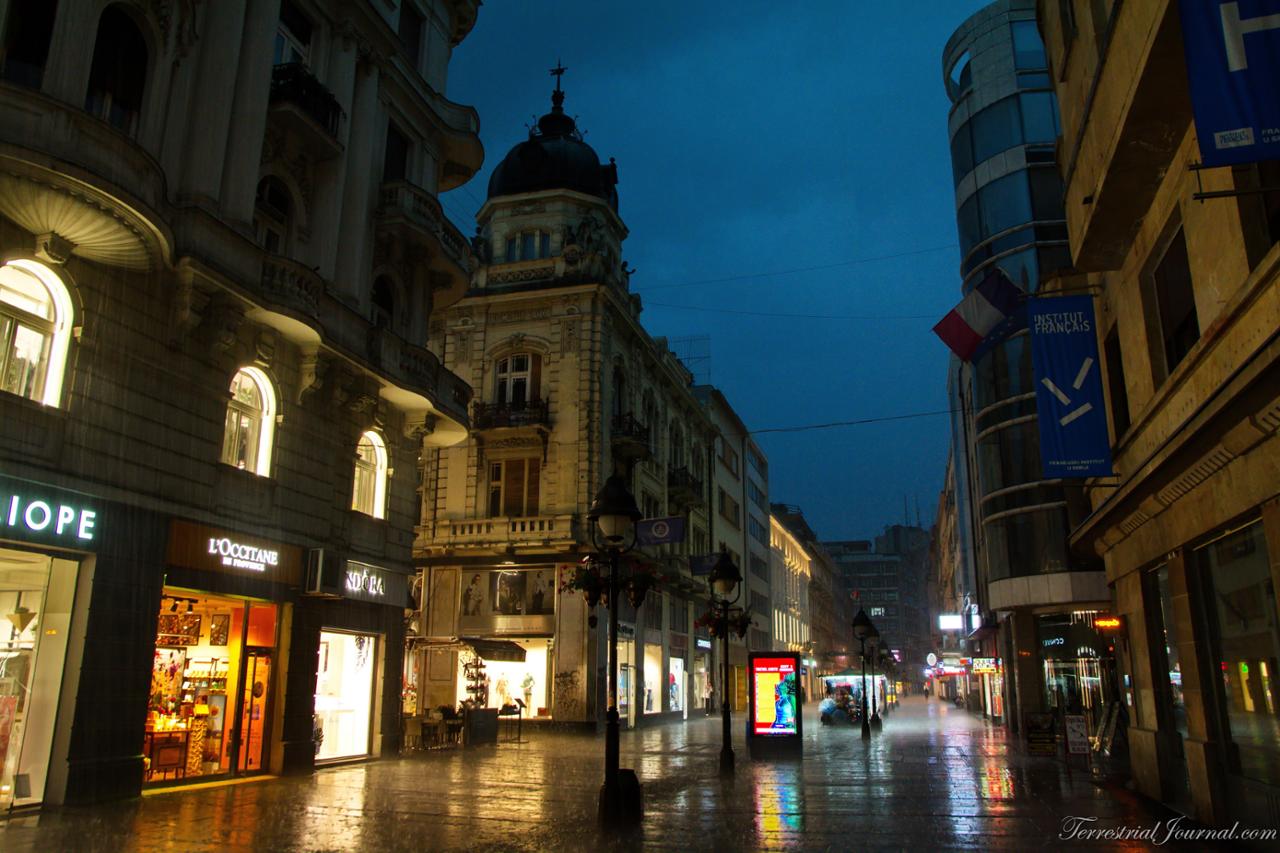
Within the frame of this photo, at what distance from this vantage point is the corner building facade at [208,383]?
1249cm

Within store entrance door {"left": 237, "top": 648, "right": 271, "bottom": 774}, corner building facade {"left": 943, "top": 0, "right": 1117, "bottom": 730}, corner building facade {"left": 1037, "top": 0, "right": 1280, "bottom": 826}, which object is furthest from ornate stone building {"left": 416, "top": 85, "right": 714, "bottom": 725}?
corner building facade {"left": 1037, "top": 0, "right": 1280, "bottom": 826}

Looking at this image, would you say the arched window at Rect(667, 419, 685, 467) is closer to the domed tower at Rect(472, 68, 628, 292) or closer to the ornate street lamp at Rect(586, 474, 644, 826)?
the domed tower at Rect(472, 68, 628, 292)

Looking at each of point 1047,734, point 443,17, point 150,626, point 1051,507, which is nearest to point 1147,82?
point 150,626

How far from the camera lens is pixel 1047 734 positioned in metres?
22.2

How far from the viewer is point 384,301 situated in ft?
74.8

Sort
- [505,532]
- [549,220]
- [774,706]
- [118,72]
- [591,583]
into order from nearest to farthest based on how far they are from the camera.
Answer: [118,72] → [591,583] → [774,706] → [505,532] → [549,220]

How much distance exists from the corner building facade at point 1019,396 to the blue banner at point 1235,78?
928 inches

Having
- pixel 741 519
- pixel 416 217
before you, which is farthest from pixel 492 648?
pixel 741 519

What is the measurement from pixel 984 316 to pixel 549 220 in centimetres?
2710

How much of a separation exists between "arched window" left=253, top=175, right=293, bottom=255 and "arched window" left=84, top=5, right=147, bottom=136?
327cm

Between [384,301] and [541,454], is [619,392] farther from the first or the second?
[384,301]

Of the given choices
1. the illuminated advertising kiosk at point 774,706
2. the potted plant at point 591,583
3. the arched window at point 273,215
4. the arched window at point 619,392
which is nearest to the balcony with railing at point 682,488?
the arched window at point 619,392

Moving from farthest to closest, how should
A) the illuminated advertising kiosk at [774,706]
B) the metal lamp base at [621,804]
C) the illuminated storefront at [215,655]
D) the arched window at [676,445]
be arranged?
1. the arched window at [676,445]
2. the illuminated advertising kiosk at [774,706]
3. the illuminated storefront at [215,655]
4. the metal lamp base at [621,804]

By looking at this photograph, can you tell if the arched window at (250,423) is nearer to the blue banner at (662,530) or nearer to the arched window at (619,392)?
the blue banner at (662,530)
